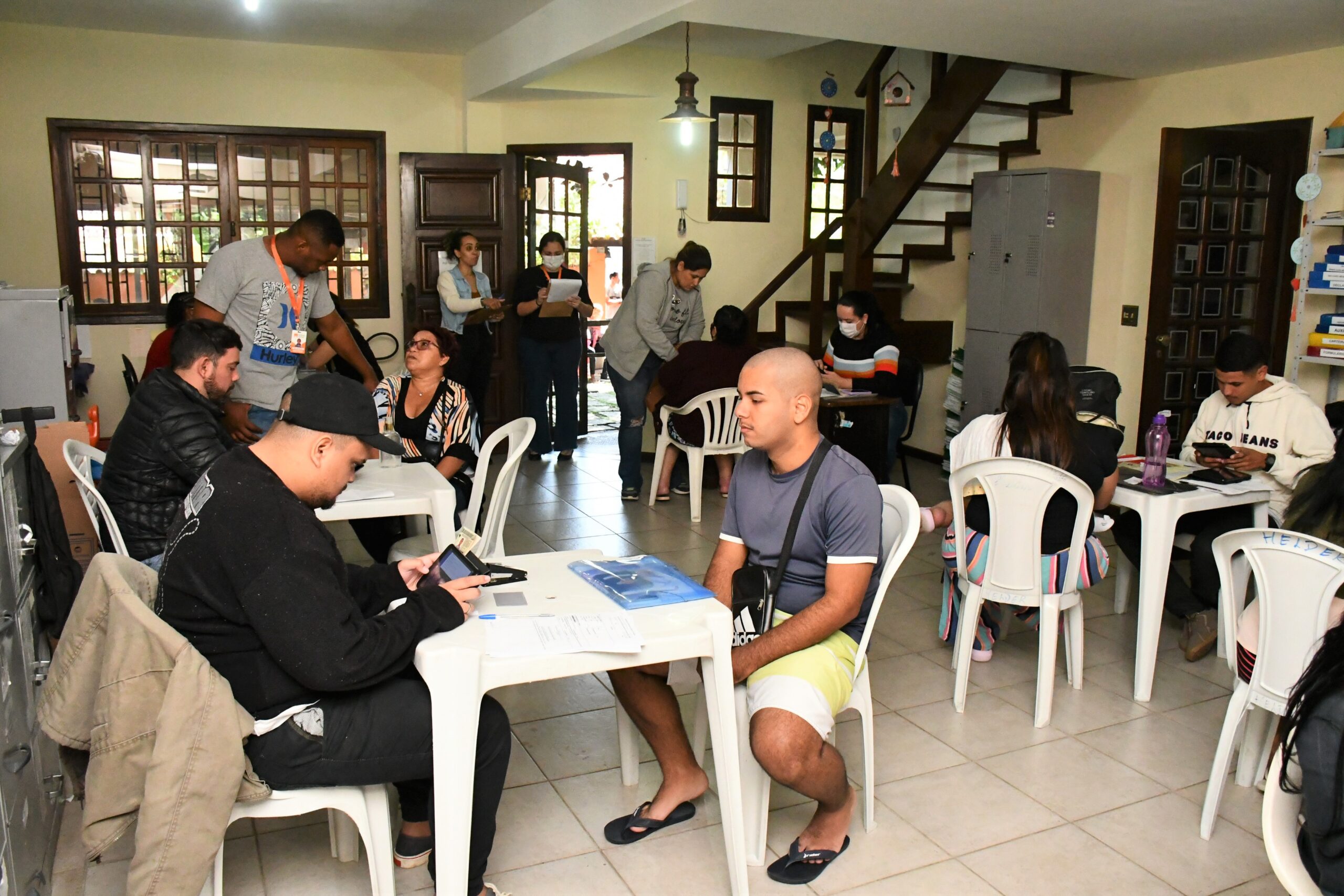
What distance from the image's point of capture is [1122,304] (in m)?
6.18

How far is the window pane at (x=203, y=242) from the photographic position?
6.79m

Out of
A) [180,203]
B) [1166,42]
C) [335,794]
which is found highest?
[1166,42]

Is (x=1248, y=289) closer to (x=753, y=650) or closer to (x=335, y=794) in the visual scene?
(x=753, y=650)

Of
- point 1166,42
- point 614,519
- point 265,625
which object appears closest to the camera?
point 265,625

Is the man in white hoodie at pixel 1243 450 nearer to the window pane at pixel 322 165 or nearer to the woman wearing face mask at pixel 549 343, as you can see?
the woman wearing face mask at pixel 549 343

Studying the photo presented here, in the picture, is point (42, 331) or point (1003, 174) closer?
point (42, 331)

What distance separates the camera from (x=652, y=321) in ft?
20.6

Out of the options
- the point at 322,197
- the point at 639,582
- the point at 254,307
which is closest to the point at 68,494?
the point at 254,307

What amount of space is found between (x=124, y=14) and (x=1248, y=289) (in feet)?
21.2

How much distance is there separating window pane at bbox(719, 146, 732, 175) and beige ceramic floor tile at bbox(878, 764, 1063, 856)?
558 cm

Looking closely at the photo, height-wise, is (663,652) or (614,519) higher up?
(663,652)

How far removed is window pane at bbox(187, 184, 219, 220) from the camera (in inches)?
267

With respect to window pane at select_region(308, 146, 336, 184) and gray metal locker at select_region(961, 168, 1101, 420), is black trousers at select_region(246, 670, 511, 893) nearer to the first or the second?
gray metal locker at select_region(961, 168, 1101, 420)

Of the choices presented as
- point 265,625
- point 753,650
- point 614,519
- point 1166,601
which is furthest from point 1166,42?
point 265,625
